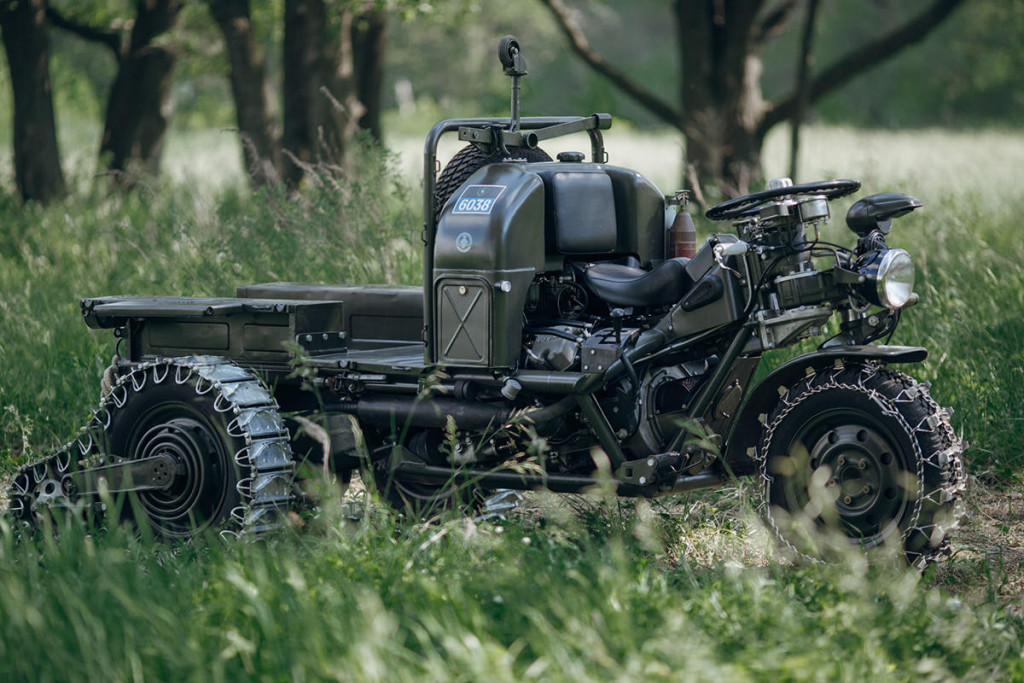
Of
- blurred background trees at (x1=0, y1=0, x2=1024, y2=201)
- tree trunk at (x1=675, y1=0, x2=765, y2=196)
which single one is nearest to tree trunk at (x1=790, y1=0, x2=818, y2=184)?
blurred background trees at (x1=0, y1=0, x2=1024, y2=201)

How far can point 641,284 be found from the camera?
17.8ft

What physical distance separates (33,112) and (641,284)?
1195 cm

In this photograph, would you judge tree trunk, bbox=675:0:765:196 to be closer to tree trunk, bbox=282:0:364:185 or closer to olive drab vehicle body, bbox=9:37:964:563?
tree trunk, bbox=282:0:364:185

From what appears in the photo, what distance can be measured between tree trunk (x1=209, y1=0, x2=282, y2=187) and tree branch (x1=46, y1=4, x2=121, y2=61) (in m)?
3.72

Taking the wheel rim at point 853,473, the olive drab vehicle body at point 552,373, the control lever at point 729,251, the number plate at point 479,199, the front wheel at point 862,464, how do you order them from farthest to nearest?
1. the number plate at point 479,199
2. the control lever at point 729,251
3. the olive drab vehicle body at point 552,373
4. the wheel rim at point 853,473
5. the front wheel at point 862,464

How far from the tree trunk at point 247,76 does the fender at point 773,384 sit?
1064 centimetres

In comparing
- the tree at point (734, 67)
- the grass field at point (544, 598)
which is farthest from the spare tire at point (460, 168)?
the tree at point (734, 67)

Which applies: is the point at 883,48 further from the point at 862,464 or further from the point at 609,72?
the point at 862,464

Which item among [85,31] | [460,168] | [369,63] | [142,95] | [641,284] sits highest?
[85,31]

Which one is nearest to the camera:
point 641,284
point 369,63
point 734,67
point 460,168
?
point 641,284

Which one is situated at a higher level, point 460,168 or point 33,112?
point 33,112

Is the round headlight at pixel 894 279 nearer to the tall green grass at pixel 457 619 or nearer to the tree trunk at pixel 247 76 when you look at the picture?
the tall green grass at pixel 457 619

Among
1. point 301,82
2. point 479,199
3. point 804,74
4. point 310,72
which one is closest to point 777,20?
point 804,74

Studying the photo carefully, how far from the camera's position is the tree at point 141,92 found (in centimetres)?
1753
